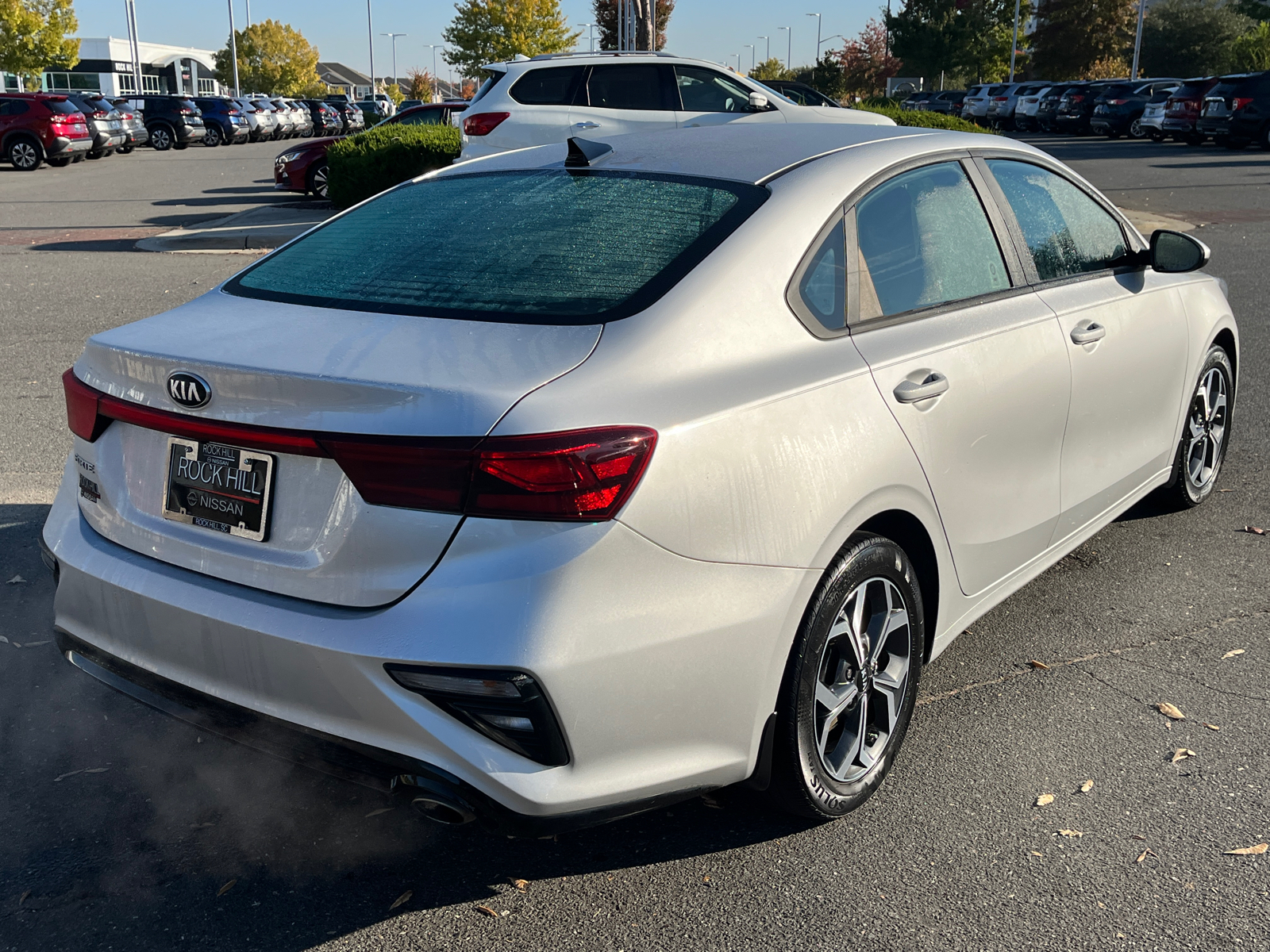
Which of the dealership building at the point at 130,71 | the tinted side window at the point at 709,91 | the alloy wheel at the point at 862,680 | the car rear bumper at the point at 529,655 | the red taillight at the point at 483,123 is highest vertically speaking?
the dealership building at the point at 130,71

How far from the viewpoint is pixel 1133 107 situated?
3825 centimetres

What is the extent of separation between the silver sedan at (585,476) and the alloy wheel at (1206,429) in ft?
5.75

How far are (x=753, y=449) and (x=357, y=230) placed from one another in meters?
1.55

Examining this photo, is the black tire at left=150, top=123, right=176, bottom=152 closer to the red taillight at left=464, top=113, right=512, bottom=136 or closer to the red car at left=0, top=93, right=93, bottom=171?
the red car at left=0, top=93, right=93, bottom=171

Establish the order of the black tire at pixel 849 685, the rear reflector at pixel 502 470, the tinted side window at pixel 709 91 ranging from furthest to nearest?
the tinted side window at pixel 709 91
the black tire at pixel 849 685
the rear reflector at pixel 502 470

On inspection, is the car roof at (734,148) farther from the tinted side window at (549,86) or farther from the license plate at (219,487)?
the tinted side window at (549,86)

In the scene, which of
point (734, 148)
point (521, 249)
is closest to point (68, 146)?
point (734, 148)

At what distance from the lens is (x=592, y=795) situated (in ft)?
7.79

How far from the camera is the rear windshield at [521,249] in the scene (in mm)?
2729

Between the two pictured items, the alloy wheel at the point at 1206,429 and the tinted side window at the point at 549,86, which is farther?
the tinted side window at the point at 549,86

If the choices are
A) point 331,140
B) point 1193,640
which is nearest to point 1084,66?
point 331,140

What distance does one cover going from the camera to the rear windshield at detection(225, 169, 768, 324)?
→ 2.73 m

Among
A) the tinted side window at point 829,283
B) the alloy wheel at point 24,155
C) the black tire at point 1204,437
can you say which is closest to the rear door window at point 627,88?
the black tire at point 1204,437

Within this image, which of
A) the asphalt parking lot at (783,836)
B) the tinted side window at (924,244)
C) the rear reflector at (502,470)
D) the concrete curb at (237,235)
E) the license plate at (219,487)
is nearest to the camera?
the rear reflector at (502,470)
